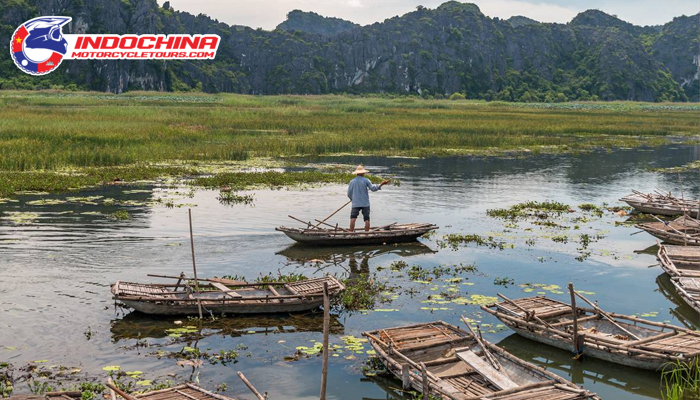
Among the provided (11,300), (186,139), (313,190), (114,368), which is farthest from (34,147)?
(114,368)

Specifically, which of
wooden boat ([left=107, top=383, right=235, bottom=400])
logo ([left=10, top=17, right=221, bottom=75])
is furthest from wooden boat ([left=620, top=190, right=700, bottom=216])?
logo ([left=10, top=17, right=221, bottom=75])

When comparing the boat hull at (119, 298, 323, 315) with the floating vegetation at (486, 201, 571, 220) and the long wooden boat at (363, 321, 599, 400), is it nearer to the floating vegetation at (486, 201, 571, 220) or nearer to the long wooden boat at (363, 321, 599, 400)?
the long wooden boat at (363, 321, 599, 400)

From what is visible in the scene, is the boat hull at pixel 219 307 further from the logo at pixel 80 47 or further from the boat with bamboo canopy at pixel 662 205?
the logo at pixel 80 47

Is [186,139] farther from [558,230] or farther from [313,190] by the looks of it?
[558,230]

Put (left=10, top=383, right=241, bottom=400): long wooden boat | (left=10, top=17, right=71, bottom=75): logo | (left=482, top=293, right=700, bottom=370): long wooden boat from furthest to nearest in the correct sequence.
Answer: (left=10, top=17, right=71, bottom=75): logo < (left=482, top=293, right=700, bottom=370): long wooden boat < (left=10, top=383, right=241, bottom=400): long wooden boat

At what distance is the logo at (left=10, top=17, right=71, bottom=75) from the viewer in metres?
126

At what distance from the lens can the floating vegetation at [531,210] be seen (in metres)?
23.2

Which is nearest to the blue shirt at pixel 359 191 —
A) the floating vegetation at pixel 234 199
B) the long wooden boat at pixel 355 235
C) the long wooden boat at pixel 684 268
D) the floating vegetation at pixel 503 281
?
the long wooden boat at pixel 355 235

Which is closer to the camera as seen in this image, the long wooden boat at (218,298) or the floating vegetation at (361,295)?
the long wooden boat at (218,298)

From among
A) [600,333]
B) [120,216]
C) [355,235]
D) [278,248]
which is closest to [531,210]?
[355,235]

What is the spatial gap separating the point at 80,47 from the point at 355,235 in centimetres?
14697

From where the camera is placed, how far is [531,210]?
79.6 ft

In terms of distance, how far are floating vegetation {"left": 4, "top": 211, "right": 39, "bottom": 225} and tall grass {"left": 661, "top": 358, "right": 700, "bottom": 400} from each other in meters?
16.3

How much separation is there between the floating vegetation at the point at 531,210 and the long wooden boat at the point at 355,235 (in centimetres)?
536
